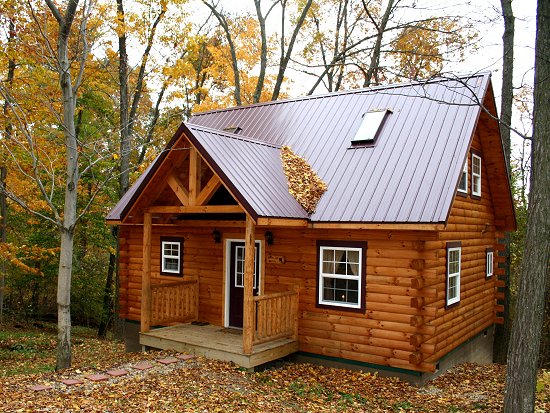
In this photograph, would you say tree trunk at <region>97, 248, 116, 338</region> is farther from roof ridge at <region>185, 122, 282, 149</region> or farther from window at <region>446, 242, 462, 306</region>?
window at <region>446, 242, 462, 306</region>

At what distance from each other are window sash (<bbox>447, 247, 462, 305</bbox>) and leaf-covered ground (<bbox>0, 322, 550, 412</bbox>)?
5.34ft

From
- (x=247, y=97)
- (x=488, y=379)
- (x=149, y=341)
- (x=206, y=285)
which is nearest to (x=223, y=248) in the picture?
(x=206, y=285)

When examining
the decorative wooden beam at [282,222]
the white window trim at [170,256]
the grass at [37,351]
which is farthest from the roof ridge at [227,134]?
the grass at [37,351]

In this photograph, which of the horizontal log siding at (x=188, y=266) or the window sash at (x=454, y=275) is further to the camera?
the horizontal log siding at (x=188, y=266)

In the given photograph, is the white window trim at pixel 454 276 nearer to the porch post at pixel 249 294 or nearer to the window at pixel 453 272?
the window at pixel 453 272

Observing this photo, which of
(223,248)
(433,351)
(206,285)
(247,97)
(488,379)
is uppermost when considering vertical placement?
(247,97)

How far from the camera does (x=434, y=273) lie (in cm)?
943

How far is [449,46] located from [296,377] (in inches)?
688

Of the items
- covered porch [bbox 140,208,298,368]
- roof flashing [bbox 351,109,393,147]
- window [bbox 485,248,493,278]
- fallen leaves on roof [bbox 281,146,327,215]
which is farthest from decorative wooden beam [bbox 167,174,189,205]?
window [bbox 485,248,493,278]

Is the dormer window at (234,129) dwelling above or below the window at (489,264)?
above

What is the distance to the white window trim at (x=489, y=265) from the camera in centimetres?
1429

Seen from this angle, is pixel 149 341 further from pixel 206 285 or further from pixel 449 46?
pixel 449 46

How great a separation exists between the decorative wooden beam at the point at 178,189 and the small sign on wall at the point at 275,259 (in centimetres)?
240

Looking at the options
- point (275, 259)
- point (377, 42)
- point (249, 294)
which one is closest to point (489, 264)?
point (275, 259)
